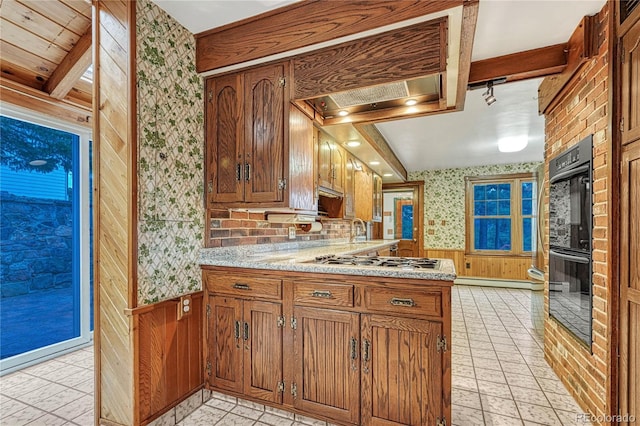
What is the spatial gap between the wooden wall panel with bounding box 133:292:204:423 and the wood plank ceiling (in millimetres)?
1990

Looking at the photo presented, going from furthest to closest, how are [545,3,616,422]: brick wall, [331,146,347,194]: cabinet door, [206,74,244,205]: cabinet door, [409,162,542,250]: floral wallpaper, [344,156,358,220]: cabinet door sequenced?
[409,162,542,250]: floral wallpaper, [344,156,358,220]: cabinet door, [331,146,347,194]: cabinet door, [206,74,244,205]: cabinet door, [545,3,616,422]: brick wall

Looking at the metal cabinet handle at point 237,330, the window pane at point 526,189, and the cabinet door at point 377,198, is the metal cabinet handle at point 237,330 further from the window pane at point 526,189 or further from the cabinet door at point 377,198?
the window pane at point 526,189

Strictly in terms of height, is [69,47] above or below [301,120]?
above

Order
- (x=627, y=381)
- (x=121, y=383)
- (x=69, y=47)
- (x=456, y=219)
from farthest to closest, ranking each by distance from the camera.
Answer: (x=456, y=219)
(x=69, y=47)
(x=121, y=383)
(x=627, y=381)

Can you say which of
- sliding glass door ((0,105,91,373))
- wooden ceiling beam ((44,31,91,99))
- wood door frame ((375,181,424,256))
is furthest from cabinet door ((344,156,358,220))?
wood door frame ((375,181,424,256))

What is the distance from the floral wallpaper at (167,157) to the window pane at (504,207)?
250 inches

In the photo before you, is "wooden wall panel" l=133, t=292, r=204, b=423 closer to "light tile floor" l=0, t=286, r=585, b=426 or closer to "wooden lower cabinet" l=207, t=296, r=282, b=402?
"wooden lower cabinet" l=207, t=296, r=282, b=402

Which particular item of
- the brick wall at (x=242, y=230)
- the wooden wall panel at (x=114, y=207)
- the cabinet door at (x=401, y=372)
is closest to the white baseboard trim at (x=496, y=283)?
the brick wall at (x=242, y=230)

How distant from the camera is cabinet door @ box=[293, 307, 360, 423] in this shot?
1.79 meters

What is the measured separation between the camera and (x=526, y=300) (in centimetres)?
510

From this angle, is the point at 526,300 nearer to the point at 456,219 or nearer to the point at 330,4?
A: the point at 456,219

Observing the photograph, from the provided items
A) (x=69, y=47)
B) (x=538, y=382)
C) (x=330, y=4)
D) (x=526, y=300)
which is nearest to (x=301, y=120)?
(x=330, y=4)

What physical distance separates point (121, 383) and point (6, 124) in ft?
8.22

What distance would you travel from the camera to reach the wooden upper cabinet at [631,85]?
4.87 ft
